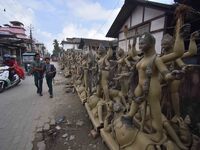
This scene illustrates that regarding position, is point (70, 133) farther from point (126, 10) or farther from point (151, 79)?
point (126, 10)

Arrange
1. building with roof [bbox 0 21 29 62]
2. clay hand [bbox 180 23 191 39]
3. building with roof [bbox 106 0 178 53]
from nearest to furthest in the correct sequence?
clay hand [bbox 180 23 191 39], building with roof [bbox 106 0 178 53], building with roof [bbox 0 21 29 62]

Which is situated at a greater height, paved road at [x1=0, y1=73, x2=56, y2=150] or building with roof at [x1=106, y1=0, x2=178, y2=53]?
building with roof at [x1=106, y1=0, x2=178, y2=53]

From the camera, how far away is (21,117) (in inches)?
211

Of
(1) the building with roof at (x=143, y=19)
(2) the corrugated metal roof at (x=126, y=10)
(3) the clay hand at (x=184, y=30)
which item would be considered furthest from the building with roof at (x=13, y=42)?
(3) the clay hand at (x=184, y=30)

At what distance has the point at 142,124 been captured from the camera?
2.92 metres

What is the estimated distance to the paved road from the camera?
3943 millimetres

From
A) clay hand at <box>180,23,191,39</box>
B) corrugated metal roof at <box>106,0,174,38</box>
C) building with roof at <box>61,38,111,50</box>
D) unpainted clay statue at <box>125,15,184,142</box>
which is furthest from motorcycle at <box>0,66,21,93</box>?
clay hand at <box>180,23,191,39</box>

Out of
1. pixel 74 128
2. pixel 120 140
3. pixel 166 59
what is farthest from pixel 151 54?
pixel 74 128

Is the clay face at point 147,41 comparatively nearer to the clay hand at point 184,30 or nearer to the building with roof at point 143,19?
the clay hand at point 184,30

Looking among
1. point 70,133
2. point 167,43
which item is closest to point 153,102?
point 167,43

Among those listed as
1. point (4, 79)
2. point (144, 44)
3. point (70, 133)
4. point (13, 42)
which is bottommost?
point (70, 133)

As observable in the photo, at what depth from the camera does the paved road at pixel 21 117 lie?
155 inches

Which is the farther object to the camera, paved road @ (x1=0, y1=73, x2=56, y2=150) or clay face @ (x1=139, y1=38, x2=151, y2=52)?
paved road @ (x1=0, y1=73, x2=56, y2=150)

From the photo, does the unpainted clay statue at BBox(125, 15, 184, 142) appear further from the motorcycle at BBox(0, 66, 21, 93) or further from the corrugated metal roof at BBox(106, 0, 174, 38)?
the motorcycle at BBox(0, 66, 21, 93)
